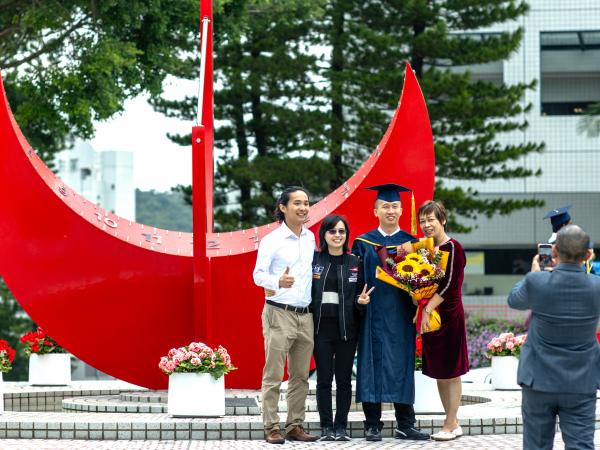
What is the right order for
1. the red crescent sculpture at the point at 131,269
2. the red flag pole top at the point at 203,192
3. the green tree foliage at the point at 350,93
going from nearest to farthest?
the red flag pole top at the point at 203,192, the red crescent sculpture at the point at 131,269, the green tree foliage at the point at 350,93

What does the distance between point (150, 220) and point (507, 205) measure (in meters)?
44.8

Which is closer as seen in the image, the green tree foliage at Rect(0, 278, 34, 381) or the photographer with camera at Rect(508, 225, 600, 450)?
the photographer with camera at Rect(508, 225, 600, 450)

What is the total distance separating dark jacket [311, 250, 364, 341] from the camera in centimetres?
815

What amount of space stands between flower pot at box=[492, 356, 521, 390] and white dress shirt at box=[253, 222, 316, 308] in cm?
494

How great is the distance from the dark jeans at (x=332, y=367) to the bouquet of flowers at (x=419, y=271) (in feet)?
1.57

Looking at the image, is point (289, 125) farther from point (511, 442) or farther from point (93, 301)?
point (511, 442)

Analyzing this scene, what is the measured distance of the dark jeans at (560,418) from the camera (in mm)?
5660

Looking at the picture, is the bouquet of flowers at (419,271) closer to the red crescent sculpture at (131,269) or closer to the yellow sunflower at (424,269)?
the yellow sunflower at (424,269)

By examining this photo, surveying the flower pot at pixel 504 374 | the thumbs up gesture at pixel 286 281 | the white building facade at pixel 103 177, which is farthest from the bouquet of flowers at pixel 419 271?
the white building facade at pixel 103 177

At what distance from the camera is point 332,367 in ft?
26.9

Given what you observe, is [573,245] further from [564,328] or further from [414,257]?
[414,257]

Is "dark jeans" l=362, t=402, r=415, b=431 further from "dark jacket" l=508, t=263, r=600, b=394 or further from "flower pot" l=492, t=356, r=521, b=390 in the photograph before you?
"flower pot" l=492, t=356, r=521, b=390

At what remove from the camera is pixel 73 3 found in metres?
17.5

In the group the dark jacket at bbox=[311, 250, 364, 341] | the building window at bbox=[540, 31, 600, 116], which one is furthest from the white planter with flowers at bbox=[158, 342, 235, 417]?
the building window at bbox=[540, 31, 600, 116]
